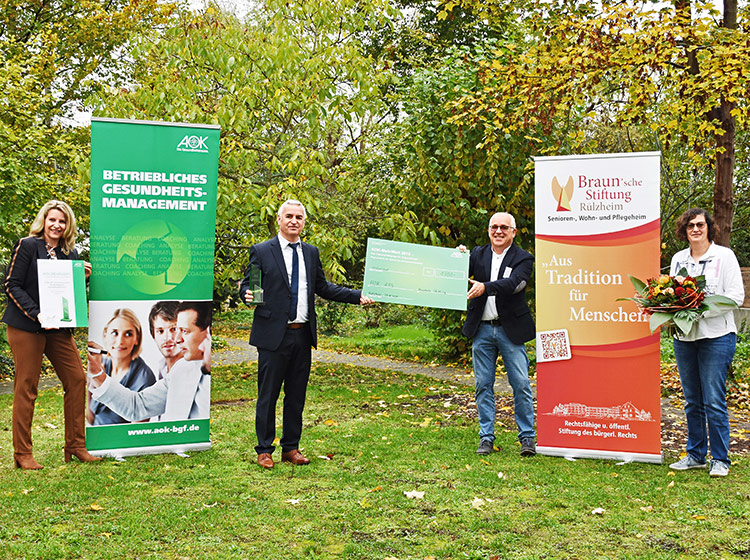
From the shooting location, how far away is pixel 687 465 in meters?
5.60

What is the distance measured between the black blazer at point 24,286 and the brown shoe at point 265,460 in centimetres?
208

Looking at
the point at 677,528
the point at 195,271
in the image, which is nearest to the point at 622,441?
the point at 677,528

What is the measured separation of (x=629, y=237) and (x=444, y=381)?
5168 mm

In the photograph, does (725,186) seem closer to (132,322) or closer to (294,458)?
Result: (294,458)

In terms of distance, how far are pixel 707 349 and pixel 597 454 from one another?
1.31 meters

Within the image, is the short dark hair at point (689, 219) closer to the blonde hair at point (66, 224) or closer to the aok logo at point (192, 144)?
the aok logo at point (192, 144)

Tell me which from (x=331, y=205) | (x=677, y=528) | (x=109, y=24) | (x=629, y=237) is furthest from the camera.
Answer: (x=109, y=24)

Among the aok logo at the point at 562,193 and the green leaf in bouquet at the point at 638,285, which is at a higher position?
the aok logo at the point at 562,193

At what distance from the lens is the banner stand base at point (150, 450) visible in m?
5.95

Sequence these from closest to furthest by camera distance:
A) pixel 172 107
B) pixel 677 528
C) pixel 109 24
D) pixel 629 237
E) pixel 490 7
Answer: pixel 677 528 < pixel 629 237 < pixel 172 107 < pixel 490 7 < pixel 109 24

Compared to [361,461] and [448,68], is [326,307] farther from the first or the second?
[361,461]

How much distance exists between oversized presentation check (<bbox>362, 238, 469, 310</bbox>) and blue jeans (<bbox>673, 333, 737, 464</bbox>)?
Answer: 1.90 metres

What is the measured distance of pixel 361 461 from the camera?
5898 mm

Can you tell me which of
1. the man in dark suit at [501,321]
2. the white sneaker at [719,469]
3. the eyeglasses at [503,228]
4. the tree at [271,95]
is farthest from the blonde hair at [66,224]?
the white sneaker at [719,469]
